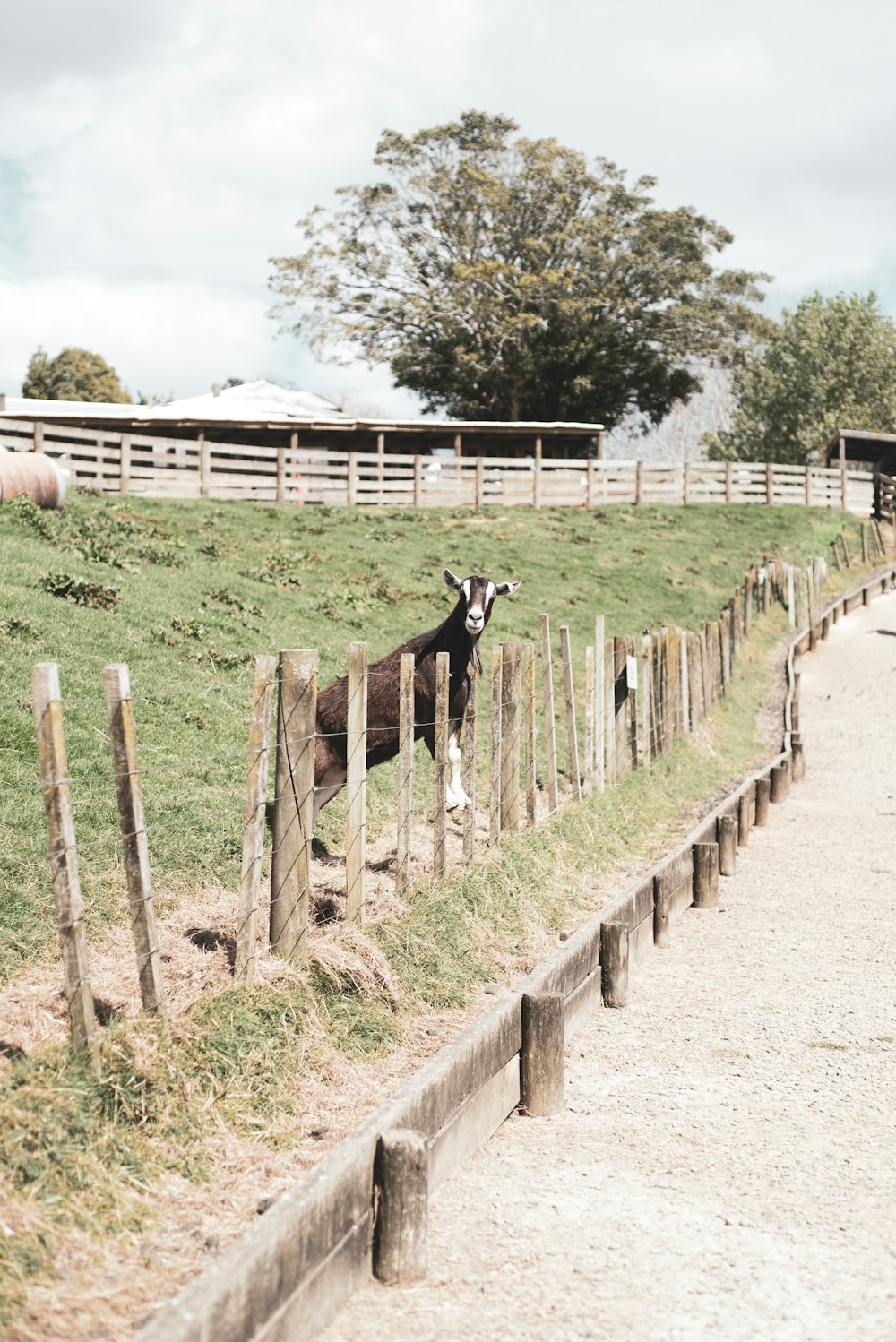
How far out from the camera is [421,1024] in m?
5.90

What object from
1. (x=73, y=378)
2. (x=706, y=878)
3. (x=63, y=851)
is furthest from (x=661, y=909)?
(x=73, y=378)

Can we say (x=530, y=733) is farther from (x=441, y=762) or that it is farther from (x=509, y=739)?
(x=441, y=762)

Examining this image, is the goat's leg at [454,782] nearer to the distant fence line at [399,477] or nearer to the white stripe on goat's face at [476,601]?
the white stripe on goat's face at [476,601]

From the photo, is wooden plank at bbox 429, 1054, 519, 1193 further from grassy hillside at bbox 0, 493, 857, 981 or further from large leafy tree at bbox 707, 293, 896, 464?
large leafy tree at bbox 707, 293, 896, 464

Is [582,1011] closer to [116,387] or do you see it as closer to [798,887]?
[798,887]

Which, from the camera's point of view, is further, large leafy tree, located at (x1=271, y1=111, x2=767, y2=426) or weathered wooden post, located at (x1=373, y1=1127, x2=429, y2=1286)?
large leafy tree, located at (x1=271, y1=111, x2=767, y2=426)

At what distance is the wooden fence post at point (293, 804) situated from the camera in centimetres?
558

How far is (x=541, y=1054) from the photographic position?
17.6 ft

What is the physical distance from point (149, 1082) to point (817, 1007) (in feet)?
13.5

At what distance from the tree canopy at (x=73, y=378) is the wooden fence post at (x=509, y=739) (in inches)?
2612

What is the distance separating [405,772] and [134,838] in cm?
259

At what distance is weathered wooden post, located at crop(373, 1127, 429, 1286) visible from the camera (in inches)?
153

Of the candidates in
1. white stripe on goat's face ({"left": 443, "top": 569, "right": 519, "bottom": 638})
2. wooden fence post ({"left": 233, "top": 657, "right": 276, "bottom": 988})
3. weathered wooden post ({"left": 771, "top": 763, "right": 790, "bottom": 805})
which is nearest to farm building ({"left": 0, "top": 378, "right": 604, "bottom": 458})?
weathered wooden post ({"left": 771, "top": 763, "right": 790, "bottom": 805})

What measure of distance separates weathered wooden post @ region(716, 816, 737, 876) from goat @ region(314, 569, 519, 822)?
228 cm
